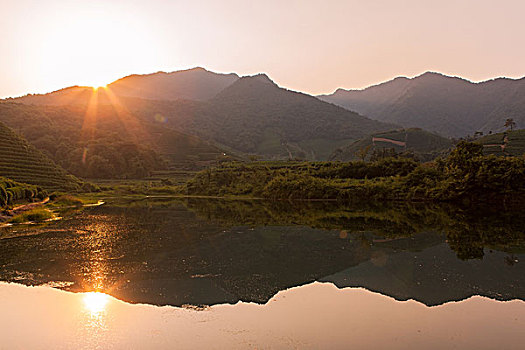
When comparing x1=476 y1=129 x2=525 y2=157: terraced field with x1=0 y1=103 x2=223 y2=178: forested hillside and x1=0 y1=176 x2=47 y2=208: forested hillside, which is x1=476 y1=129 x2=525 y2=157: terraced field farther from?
x1=0 y1=176 x2=47 y2=208: forested hillside

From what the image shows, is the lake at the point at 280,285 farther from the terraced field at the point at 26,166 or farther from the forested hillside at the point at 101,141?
the forested hillside at the point at 101,141

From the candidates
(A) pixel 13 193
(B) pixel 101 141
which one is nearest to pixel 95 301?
(A) pixel 13 193

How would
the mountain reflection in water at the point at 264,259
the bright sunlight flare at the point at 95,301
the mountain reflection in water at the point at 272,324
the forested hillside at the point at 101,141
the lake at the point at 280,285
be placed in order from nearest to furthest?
the mountain reflection in water at the point at 272,324, the lake at the point at 280,285, the bright sunlight flare at the point at 95,301, the mountain reflection in water at the point at 264,259, the forested hillside at the point at 101,141

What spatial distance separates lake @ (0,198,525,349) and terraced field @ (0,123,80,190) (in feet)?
148

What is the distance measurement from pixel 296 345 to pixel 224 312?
2.90m

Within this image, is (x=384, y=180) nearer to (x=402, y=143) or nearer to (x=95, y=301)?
(x=95, y=301)

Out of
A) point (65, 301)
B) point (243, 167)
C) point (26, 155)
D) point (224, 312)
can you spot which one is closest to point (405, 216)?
point (224, 312)

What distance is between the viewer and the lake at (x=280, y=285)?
917 centimetres

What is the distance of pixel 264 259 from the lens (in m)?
17.6

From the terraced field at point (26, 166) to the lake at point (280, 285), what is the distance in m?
45.2

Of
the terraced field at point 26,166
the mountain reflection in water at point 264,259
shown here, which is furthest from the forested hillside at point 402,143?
the mountain reflection in water at point 264,259

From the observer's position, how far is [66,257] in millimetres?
17938

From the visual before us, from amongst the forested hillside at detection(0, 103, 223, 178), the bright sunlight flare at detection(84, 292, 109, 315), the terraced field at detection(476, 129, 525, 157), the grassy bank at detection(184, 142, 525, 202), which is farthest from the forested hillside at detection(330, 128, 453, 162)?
the bright sunlight flare at detection(84, 292, 109, 315)

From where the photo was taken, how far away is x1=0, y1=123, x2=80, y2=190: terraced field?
207 ft
